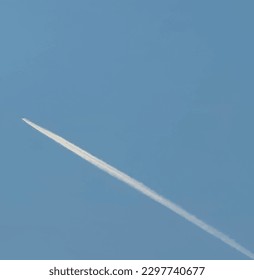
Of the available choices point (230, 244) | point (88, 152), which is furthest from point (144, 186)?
point (230, 244)

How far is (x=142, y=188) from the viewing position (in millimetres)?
2520

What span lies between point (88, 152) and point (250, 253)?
793mm

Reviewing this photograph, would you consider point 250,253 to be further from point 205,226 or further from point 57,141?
point 57,141

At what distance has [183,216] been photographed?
8.20 ft

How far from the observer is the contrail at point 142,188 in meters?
2.48

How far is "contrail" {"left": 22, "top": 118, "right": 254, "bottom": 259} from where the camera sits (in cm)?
248

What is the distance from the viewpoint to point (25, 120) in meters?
2.55
